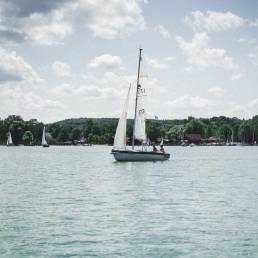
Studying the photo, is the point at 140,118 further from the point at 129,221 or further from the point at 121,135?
the point at 129,221

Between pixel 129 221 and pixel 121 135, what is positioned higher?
pixel 121 135

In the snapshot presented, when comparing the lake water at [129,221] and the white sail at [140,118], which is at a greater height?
the white sail at [140,118]

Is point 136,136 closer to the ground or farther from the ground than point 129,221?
farther from the ground

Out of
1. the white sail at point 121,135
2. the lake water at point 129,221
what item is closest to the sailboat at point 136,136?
the white sail at point 121,135

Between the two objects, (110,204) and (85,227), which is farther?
(110,204)

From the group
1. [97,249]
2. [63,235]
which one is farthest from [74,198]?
[97,249]

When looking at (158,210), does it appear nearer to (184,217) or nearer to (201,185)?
(184,217)

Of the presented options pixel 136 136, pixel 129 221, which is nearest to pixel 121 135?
pixel 136 136

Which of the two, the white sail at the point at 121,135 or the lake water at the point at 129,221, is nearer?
the lake water at the point at 129,221

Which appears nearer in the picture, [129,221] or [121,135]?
→ [129,221]

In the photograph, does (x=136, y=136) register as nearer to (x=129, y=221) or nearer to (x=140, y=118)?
(x=140, y=118)

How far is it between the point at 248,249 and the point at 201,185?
84.4ft

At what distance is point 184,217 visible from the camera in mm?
27172

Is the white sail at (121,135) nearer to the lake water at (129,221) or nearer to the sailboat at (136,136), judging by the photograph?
the sailboat at (136,136)
